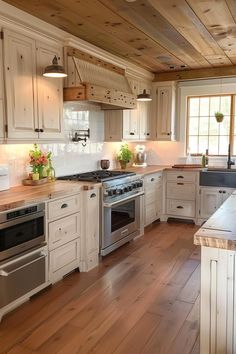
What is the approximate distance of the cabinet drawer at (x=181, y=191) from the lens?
17.5ft

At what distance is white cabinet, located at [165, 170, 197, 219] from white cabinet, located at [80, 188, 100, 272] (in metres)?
2.17

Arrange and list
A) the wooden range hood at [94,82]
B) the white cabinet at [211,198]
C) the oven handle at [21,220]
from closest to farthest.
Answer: the oven handle at [21,220]
the wooden range hood at [94,82]
the white cabinet at [211,198]

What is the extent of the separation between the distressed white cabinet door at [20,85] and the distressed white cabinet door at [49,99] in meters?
0.09

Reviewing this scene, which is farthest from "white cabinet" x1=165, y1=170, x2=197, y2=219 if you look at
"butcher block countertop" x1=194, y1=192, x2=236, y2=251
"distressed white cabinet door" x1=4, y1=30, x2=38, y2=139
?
"butcher block countertop" x1=194, y1=192, x2=236, y2=251

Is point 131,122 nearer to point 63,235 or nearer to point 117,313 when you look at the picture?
point 63,235

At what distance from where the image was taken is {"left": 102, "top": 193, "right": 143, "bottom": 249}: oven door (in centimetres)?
376

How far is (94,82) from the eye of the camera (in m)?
3.89

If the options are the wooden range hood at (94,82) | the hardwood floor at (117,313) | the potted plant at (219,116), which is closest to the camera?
the hardwood floor at (117,313)

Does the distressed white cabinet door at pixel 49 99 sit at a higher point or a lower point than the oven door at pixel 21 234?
higher

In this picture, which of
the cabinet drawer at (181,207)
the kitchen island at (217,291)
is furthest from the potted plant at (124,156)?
the kitchen island at (217,291)

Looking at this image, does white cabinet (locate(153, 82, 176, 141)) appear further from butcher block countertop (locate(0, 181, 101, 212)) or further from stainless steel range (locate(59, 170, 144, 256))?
butcher block countertop (locate(0, 181, 101, 212))

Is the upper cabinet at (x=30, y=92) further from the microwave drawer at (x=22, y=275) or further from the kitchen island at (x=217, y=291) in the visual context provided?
the kitchen island at (x=217, y=291)

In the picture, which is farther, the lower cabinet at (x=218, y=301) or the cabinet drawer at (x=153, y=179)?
the cabinet drawer at (x=153, y=179)

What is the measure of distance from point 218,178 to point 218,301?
3584 millimetres
